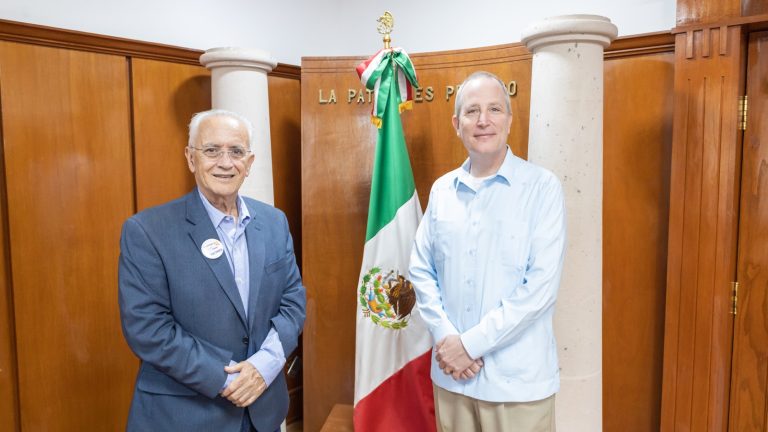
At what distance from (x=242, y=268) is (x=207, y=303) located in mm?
151

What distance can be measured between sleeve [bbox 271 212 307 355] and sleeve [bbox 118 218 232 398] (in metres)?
0.23

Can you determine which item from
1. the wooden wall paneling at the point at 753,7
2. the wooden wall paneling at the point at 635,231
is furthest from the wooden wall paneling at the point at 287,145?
the wooden wall paneling at the point at 753,7

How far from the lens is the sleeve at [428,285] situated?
1692mm

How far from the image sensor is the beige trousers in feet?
5.28

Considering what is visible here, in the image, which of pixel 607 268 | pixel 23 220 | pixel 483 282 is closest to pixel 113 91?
pixel 23 220

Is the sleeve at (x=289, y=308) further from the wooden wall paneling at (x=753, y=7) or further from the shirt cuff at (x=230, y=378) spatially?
the wooden wall paneling at (x=753, y=7)

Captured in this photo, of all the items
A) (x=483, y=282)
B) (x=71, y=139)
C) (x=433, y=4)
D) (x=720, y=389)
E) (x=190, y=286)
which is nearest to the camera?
(x=190, y=286)

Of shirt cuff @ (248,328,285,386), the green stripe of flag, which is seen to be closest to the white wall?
the green stripe of flag

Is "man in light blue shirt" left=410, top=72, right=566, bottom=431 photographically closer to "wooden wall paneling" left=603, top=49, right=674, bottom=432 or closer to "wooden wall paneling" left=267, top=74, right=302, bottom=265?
"wooden wall paneling" left=603, top=49, right=674, bottom=432

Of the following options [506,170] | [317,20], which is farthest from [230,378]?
[317,20]

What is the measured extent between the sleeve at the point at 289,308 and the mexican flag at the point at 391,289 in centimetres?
68

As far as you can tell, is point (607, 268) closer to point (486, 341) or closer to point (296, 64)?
point (486, 341)

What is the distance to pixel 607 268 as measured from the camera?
2.37 meters

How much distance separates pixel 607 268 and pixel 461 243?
98cm
